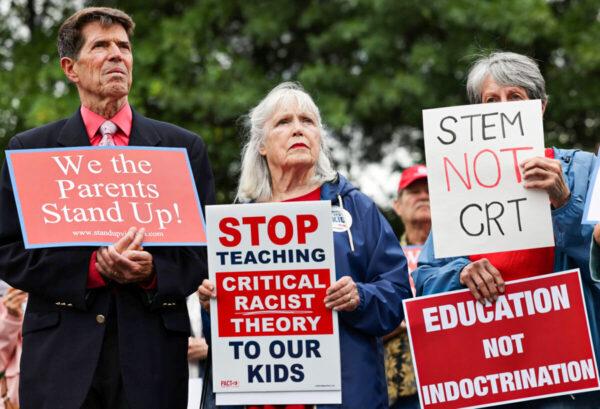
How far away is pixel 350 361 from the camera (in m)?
5.06

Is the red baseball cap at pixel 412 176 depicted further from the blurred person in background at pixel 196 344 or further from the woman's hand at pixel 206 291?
the woman's hand at pixel 206 291

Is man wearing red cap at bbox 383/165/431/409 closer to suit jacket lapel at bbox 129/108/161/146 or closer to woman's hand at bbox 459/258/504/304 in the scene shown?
woman's hand at bbox 459/258/504/304

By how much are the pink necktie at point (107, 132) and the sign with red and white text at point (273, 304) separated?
64 cm

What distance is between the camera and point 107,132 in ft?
17.6

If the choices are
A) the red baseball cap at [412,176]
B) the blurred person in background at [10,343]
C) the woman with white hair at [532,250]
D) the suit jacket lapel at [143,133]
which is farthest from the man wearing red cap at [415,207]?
the suit jacket lapel at [143,133]

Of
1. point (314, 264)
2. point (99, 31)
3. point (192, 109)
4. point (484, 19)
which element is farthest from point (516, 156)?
point (192, 109)

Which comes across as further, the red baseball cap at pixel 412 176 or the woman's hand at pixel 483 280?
the red baseball cap at pixel 412 176

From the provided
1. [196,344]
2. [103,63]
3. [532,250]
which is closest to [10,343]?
[196,344]

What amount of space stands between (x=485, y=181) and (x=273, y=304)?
1005 mm

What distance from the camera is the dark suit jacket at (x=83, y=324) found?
16.5ft

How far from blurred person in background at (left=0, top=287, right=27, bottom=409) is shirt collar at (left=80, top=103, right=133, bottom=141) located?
2.04m

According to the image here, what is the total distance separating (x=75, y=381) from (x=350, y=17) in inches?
348

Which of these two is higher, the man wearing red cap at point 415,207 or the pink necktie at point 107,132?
the man wearing red cap at point 415,207

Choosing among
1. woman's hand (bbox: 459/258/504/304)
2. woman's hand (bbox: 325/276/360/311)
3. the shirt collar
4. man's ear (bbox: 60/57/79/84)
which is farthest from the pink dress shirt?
woman's hand (bbox: 459/258/504/304)
